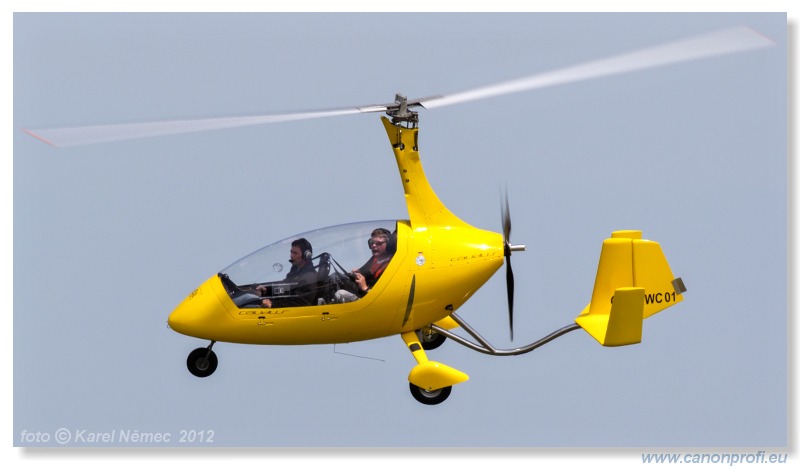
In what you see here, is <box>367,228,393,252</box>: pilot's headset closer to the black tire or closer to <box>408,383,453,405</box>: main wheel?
<box>408,383,453,405</box>: main wheel

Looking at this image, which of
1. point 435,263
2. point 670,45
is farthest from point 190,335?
point 670,45

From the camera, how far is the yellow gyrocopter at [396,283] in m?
9.86

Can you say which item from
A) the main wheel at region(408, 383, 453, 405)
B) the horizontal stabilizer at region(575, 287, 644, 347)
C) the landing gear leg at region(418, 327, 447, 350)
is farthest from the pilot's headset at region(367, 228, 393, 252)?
the horizontal stabilizer at region(575, 287, 644, 347)

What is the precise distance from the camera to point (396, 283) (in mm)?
9867

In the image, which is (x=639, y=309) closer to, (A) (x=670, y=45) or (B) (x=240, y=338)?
(A) (x=670, y=45)

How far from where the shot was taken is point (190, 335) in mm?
10062

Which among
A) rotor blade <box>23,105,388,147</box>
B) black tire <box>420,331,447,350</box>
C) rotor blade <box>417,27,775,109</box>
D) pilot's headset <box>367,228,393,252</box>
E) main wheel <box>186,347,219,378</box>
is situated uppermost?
rotor blade <box>417,27,775,109</box>

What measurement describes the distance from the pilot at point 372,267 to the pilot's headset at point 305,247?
372 mm

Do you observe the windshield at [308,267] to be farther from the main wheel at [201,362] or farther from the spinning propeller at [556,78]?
the spinning propeller at [556,78]

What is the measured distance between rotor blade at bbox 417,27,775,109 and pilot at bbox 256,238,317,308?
1922 millimetres

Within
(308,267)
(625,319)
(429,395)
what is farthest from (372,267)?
(625,319)

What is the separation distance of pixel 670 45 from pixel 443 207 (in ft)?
7.50

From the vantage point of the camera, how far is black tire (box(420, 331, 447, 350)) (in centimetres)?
1098

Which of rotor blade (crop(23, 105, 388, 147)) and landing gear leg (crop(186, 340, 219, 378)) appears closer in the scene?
rotor blade (crop(23, 105, 388, 147))
